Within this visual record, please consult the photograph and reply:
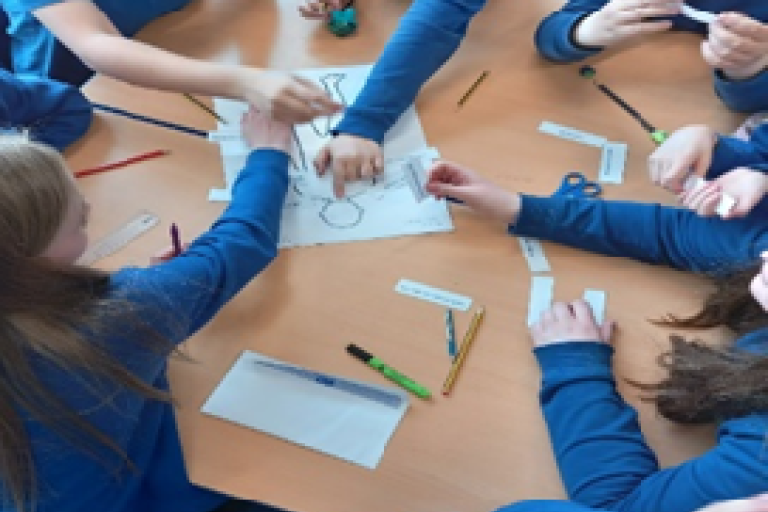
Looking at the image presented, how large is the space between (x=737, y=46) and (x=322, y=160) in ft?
1.97

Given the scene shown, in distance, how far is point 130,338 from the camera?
74 centimetres

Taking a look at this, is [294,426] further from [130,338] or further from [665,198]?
[665,198]

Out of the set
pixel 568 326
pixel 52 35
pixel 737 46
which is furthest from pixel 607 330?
pixel 52 35

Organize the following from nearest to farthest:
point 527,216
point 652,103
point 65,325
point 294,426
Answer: point 65,325, point 294,426, point 527,216, point 652,103

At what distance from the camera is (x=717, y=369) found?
31.7 inches

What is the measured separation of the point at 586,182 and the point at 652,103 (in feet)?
0.73

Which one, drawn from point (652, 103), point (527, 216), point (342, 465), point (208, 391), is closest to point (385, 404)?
point (342, 465)

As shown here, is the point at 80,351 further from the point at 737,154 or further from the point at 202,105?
the point at 737,154

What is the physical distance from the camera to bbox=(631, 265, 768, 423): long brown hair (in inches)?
30.3

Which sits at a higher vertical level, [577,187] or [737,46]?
[737,46]

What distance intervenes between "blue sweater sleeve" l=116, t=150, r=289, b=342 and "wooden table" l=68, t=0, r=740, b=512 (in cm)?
4

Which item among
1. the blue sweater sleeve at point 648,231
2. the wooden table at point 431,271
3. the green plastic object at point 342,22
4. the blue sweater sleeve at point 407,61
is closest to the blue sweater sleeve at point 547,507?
the wooden table at point 431,271

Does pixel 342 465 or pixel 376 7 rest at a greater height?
pixel 376 7

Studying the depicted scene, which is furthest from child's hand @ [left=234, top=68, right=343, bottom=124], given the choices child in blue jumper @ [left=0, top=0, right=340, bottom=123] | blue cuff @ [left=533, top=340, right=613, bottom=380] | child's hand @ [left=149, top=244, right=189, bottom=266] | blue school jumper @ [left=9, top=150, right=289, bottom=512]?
blue cuff @ [left=533, top=340, right=613, bottom=380]
